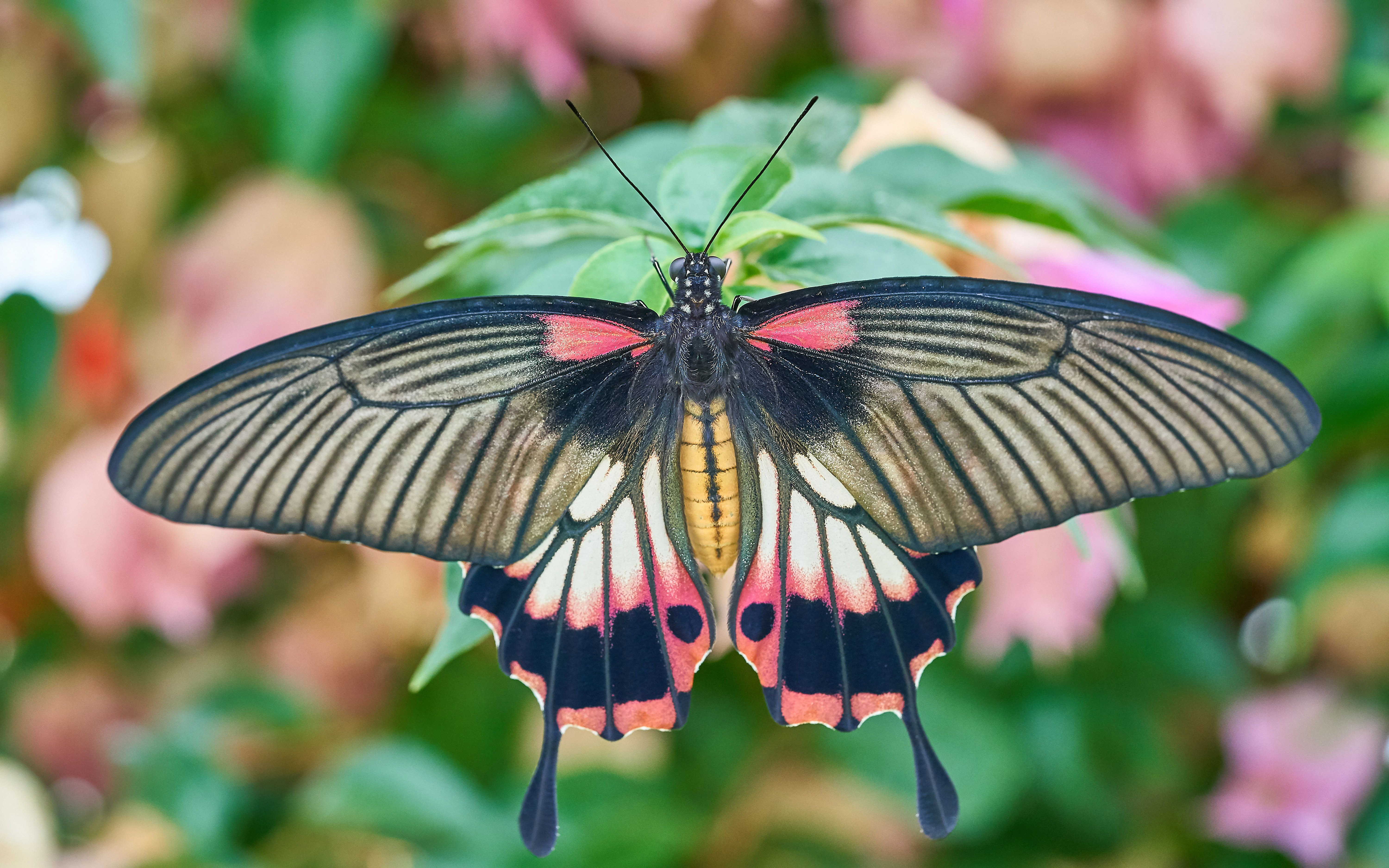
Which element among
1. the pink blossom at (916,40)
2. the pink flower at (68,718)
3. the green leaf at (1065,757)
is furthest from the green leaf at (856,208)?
the pink flower at (68,718)

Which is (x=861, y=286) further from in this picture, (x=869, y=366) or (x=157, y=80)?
(x=157, y=80)

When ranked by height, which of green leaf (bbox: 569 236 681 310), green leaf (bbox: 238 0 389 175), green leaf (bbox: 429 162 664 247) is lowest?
green leaf (bbox: 569 236 681 310)

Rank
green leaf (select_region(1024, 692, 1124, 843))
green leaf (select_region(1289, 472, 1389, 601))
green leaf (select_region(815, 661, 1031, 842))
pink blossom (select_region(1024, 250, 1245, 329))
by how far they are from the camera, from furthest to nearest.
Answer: green leaf (select_region(1024, 692, 1124, 843)) < green leaf (select_region(815, 661, 1031, 842)) < green leaf (select_region(1289, 472, 1389, 601)) < pink blossom (select_region(1024, 250, 1245, 329))

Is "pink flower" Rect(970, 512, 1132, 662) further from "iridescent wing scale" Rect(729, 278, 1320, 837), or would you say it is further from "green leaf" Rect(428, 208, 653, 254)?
"green leaf" Rect(428, 208, 653, 254)

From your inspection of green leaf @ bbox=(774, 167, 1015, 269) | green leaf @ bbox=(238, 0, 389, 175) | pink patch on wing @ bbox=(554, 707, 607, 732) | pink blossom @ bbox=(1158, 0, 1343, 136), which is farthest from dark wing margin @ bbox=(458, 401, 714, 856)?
pink blossom @ bbox=(1158, 0, 1343, 136)

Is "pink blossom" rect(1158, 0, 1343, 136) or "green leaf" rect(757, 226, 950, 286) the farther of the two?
"pink blossom" rect(1158, 0, 1343, 136)

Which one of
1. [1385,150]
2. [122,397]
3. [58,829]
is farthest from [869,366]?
[58,829]

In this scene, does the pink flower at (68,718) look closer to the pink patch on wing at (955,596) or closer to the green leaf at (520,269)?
the green leaf at (520,269)
